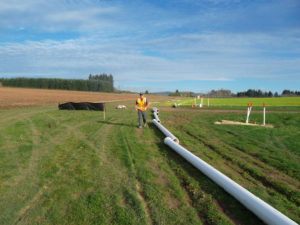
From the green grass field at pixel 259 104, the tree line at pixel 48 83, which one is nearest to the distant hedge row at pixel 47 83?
the tree line at pixel 48 83

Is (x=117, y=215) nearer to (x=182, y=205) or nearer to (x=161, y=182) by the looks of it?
(x=182, y=205)

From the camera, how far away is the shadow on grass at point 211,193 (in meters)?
3.64

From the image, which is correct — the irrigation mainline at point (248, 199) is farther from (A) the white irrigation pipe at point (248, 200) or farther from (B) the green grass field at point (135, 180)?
(B) the green grass field at point (135, 180)

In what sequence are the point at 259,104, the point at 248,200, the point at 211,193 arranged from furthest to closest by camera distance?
1. the point at 259,104
2. the point at 211,193
3. the point at 248,200

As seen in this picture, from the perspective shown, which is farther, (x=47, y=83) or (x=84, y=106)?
(x=47, y=83)

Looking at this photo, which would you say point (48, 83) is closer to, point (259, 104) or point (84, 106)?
point (84, 106)

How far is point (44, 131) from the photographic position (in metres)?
11.2

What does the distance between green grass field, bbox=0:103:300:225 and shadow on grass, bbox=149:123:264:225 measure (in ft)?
0.06

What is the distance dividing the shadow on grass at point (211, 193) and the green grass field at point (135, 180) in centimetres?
2

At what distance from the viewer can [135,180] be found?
5.07 metres

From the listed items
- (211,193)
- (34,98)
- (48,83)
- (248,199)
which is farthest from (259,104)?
(48,83)

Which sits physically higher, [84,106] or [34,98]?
[34,98]

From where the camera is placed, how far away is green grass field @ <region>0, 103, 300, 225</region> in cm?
373

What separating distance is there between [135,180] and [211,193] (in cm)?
181
